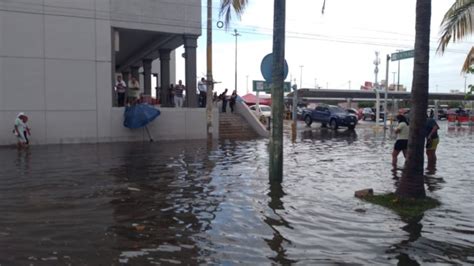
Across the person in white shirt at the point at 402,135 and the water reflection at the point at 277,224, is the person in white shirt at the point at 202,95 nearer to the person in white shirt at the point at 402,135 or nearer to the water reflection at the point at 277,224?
the person in white shirt at the point at 402,135

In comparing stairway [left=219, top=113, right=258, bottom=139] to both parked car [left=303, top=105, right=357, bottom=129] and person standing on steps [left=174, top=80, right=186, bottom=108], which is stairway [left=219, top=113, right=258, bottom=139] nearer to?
person standing on steps [left=174, top=80, right=186, bottom=108]

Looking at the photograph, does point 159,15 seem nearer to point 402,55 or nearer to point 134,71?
point 402,55

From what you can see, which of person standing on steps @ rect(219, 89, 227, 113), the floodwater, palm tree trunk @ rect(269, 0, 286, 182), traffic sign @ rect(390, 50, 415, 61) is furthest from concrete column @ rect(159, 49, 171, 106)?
palm tree trunk @ rect(269, 0, 286, 182)

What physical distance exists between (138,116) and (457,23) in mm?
13508

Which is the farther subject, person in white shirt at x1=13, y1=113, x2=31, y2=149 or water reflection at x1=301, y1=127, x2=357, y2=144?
water reflection at x1=301, y1=127, x2=357, y2=144

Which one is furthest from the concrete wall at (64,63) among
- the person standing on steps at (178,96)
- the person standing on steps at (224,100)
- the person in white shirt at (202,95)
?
the person standing on steps at (224,100)

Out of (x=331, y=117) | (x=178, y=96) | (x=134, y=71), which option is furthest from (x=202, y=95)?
(x=134, y=71)

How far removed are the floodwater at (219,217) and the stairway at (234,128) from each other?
493 inches

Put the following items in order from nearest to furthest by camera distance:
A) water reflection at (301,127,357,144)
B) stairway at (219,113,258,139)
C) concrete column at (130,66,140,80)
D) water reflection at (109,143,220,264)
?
1. water reflection at (109,143,220,264)
2. water reflection at (301,127,357,144)
3. stairway at (219,113,258,139)
4. concrete column at (130,66,140,80)

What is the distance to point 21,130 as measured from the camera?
18.6 m

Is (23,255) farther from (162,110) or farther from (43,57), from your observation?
(162,110)

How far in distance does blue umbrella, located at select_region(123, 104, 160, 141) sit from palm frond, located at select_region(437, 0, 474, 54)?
510 inches

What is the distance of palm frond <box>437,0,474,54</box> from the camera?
12266 mm

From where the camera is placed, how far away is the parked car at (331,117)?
35844 millimetres
